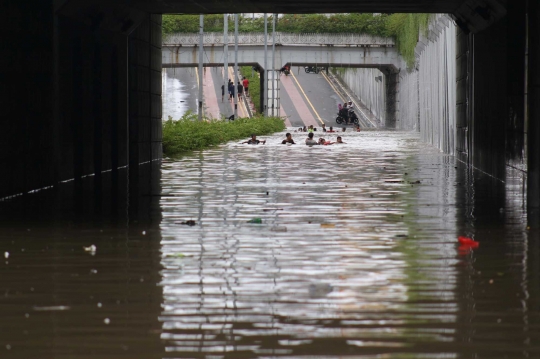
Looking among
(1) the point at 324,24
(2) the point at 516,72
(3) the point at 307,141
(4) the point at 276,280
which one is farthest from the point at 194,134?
(1) the point at 324,24

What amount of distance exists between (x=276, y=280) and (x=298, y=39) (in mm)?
67261

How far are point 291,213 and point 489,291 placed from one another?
A: 237 inches

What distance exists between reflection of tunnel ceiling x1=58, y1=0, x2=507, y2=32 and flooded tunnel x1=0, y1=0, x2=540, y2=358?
86mm

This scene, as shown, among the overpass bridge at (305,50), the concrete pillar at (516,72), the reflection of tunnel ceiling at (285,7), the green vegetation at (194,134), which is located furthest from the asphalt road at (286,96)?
the concrete pillar at (516,72)

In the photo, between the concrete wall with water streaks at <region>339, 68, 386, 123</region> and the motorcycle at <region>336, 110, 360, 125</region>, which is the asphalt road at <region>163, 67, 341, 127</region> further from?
the concrete wall with water streaks at <region>339, 68, 386, 123</region>

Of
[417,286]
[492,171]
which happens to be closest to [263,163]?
[492,171]

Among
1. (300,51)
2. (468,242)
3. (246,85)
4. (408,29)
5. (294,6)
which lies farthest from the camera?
(246,85)

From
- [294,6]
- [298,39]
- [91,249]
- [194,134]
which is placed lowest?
[91,249]

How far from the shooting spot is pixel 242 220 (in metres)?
13.0

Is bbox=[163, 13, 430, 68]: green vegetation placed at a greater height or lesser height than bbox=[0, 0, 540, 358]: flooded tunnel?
greater

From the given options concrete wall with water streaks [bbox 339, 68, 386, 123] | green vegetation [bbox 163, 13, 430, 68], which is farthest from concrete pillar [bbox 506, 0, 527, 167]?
concrete wall with water streaks [bbox 339, 68, 386, 123]

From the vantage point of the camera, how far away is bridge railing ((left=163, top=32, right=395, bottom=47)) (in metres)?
70.8

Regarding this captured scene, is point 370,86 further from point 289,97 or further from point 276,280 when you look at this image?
point 276,280

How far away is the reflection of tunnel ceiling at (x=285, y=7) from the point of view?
820 inches
